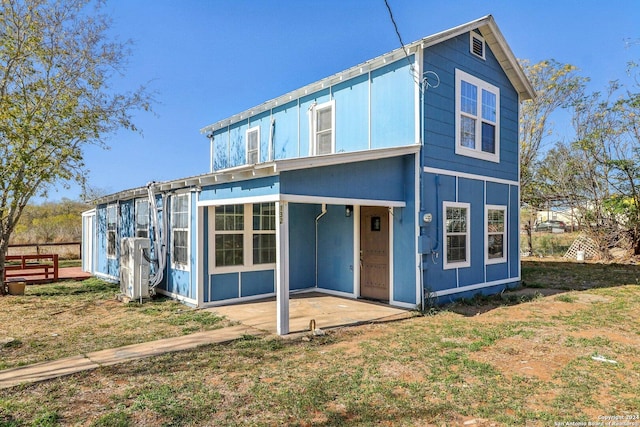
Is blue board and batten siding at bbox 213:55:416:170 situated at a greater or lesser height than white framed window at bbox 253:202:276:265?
greater

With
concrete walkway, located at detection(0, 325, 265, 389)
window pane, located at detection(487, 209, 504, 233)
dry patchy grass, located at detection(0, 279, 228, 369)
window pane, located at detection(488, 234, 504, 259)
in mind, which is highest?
window pane, located at detection(487, 209, 504, 233)

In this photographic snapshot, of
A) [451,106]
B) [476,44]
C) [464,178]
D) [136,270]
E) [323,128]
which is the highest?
[476,44]

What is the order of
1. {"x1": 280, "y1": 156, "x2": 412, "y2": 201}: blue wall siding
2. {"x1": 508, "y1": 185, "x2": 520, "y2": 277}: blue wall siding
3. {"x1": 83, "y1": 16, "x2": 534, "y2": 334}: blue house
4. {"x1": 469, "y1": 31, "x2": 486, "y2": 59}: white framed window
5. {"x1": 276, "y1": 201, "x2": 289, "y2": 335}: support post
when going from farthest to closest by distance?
{"x1": 508, "y1": 185, "x2": 520, "y2": 277}: blue wall siding < {"x1": 469, "y1": 31, "x2": 486, "y2": 59}: white framed window < {"x1": 83, "y1": 16, "x2": 534, "y2": 334}: blue house < {"x1": 280, "y1": 156, "x2": 412, "y2": 201}: blue wall siding < {"x1": 276, "y1": 201, "x2": 289, "y2": 335}: support post

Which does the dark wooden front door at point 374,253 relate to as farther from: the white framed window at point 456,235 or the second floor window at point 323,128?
the second floor window at point 323,128

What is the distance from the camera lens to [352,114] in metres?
9.38

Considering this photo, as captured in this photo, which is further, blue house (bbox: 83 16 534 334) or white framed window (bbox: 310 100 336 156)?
white framed window (bbox: 310 100 336 156)

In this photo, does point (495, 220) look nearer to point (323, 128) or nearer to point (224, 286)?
point (323, 128)

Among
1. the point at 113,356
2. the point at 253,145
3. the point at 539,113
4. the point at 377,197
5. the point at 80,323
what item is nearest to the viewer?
the point at 113,356

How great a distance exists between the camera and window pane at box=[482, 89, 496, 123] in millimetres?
9656

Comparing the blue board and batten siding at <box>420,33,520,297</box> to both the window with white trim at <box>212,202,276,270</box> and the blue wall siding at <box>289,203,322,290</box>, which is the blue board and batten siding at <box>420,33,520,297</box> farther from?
the window with white trim at <box>212,202,276,270</box>

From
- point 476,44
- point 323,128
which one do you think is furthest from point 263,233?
point 476,44

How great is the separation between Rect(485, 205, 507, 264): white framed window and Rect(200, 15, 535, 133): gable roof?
11.5 feet

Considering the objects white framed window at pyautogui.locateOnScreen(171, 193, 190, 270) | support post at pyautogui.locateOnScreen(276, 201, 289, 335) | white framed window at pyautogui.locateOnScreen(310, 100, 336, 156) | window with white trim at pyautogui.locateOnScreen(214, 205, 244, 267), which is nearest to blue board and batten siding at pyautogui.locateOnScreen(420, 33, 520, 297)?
white framed window at pyautogui.locateOnScreen(310, 100, 336, 156)

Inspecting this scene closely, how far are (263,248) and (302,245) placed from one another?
1.23 m
